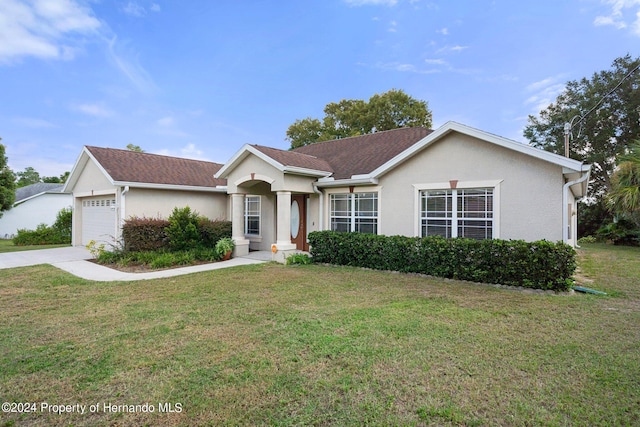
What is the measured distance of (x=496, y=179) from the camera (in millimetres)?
9086

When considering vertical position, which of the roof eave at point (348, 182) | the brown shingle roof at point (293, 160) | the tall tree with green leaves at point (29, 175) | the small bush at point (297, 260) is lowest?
the small bush at point (297, 260)

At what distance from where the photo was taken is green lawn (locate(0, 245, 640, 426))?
124 inches

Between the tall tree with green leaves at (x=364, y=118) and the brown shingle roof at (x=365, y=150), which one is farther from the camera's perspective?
the tall tree with green leaves at (x=364, y=118)

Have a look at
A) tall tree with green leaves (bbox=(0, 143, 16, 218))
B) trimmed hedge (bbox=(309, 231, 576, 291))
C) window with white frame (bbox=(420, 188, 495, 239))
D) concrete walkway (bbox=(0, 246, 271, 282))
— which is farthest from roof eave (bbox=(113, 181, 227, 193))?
tall tree with green leaves (bbox=(0, 143, 16, 218))

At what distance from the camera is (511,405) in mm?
3219

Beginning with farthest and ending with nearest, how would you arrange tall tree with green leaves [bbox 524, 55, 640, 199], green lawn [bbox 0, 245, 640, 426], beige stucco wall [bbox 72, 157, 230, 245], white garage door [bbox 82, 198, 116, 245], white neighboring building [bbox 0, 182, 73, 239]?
white neighboring building [bbox 0, 182, 73, 239]
tall tree with green leaves [bbox 524, 55, 640, 199]
white garage door [bbox 82, 198, 116, 245]
beige stucco wall [bbox 72, 157, 230, 245]
green lawn [bbox 0, 245, 640, 426]

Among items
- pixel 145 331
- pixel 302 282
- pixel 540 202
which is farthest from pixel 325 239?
pixel 145 331

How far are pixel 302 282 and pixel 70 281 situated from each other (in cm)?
621

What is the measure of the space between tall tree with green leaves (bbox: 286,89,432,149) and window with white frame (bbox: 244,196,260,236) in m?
17.7

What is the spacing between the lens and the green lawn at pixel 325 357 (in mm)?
3139

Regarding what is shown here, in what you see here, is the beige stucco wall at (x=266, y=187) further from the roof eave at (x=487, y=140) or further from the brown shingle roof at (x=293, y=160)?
the roof eave at (x=487, y=140)

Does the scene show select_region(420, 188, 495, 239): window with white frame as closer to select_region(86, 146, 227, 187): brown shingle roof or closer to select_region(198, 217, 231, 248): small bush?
select_region(198, 217, 231, 248): small bush

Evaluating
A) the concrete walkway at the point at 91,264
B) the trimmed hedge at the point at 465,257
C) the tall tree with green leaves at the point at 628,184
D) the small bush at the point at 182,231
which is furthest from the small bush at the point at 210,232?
the tall tree with green leaves at the point at 628,184

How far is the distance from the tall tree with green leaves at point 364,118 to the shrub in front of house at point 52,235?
20.6 m
